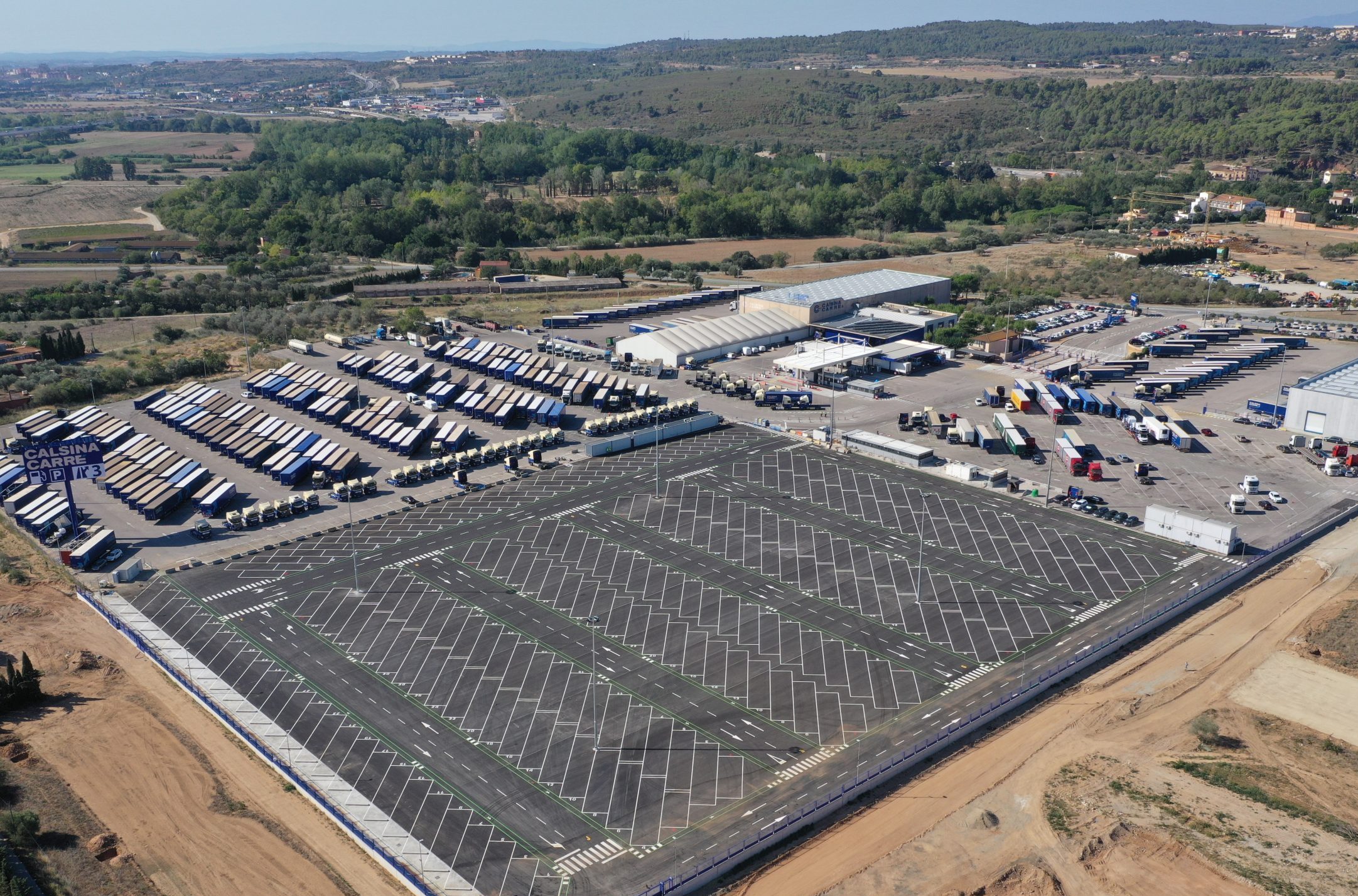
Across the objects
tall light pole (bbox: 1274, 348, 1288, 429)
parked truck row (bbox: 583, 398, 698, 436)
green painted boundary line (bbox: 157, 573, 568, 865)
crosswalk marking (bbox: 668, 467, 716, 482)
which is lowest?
green painted boundary line (bbox: 157, 573, 568, 865)

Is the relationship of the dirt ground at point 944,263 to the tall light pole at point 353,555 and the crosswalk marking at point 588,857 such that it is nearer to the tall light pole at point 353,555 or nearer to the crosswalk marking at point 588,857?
the tall light pole at point 353,555

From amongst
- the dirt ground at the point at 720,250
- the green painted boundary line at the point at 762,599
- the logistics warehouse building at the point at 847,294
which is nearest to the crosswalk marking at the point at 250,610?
the green painted boundary line at the point at 762,599

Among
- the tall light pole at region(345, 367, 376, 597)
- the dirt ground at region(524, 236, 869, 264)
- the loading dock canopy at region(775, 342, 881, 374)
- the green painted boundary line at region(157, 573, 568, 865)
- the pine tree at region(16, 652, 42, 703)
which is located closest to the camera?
the green painted boundary line at region(157, 573, 568, 865)

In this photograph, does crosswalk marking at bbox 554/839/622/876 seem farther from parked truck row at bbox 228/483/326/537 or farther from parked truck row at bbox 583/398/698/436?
parked truck row at bbox 583/398/698/436

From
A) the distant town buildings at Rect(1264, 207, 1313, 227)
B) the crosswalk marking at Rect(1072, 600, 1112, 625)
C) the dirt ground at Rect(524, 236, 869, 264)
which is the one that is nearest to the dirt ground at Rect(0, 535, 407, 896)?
the crosswalk marking at Rect(1072, 600, 1112, 625)

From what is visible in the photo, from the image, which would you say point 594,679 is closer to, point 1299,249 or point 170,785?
point 170,785

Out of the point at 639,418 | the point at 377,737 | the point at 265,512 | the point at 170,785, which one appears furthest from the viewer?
the point at 639,418

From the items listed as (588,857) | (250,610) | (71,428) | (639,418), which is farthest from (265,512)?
(588,857)
